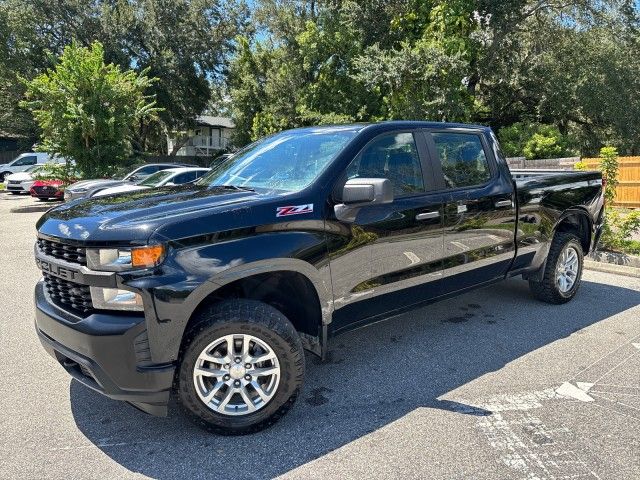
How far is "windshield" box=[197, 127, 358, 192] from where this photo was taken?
12.0 feet

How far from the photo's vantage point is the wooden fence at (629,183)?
14531 mm

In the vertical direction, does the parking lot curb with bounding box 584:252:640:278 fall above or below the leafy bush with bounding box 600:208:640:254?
below

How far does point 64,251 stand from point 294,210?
1.39m

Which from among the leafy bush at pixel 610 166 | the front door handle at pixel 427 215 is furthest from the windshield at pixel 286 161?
the leafy bush at pixel 610 166

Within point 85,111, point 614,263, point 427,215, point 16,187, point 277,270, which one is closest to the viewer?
point 277,270

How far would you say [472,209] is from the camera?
14.4ft

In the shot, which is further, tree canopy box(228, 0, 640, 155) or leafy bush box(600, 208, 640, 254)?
tree canopy box(228, 0, 640, 155)

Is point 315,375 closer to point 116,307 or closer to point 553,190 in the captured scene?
point 116,307

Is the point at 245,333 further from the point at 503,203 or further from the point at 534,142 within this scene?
the point at 534,142

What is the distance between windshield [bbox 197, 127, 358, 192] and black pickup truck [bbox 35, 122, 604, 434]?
2 centimetres

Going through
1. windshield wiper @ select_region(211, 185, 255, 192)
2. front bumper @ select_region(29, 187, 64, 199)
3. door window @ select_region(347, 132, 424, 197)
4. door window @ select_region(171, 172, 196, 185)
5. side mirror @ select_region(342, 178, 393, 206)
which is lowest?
front bumper @ select_region(29, 187, 64, 199)

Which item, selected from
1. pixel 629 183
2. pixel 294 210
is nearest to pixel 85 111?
pixel 294 210

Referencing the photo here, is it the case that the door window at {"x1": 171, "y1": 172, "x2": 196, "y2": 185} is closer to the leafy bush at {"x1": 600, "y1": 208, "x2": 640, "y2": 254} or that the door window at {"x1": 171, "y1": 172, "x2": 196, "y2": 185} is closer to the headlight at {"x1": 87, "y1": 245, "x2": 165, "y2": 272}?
the leafy bush at {"x1": 600, "y1": 208, "x2": 640, "y2": 254}

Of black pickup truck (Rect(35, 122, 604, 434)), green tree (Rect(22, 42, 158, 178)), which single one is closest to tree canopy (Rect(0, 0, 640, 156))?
green tree (Rect(22, 42, 158, 178))
